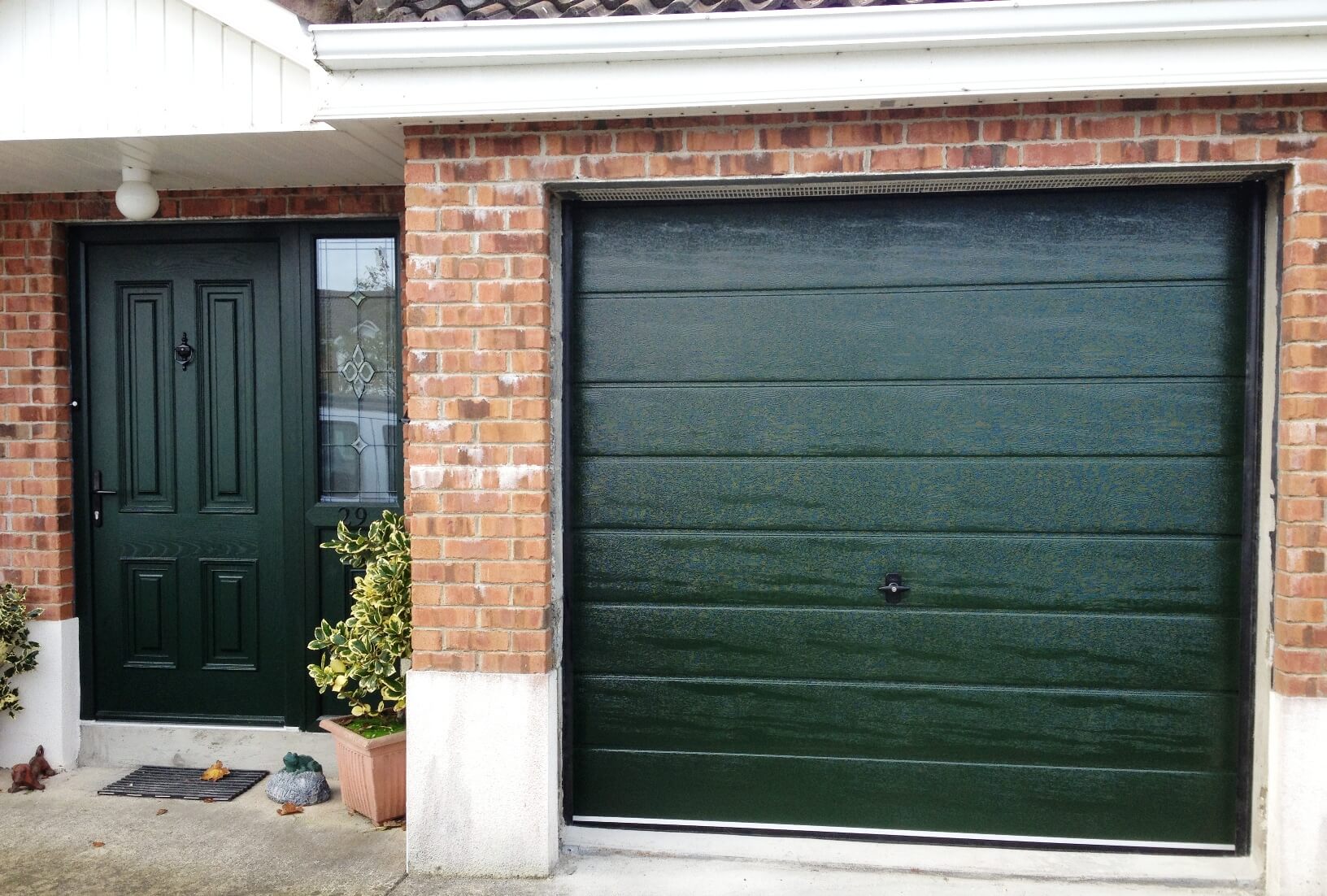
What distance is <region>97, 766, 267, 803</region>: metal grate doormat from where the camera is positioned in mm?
4398

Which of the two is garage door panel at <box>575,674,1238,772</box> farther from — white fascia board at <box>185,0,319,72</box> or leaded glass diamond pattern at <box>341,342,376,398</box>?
white fascia board at <box>185,0,319,72</box>

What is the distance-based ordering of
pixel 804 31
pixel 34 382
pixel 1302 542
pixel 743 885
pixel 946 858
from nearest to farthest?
pixel 804 31, pixel 1302 542, pixel 743 885, pixel 946 858, pixel 34 382

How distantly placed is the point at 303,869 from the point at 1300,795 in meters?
3.54

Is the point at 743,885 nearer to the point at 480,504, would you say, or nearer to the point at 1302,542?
the point at 480,504

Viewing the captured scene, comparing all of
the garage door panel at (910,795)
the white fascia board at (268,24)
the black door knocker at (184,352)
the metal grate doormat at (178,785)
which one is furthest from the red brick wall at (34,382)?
the garage door panel at (910,795)

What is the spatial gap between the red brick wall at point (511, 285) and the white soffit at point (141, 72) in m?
0.65

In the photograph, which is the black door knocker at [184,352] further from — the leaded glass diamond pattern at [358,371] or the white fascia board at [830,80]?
the white fascia board at [830,80]

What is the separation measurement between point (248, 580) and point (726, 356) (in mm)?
2625

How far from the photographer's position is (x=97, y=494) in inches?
189

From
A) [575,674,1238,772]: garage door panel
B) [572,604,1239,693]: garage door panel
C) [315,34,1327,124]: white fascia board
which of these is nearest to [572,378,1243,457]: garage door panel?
[572,604,1239,693]: garage door panel

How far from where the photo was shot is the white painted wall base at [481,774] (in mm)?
3582

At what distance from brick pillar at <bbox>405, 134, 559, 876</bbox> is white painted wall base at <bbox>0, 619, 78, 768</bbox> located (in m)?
2.17

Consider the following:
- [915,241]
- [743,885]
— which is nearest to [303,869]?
[743,885]

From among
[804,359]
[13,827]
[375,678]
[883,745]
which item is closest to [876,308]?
[804,359]
